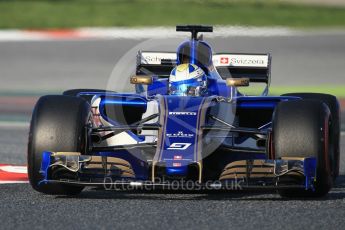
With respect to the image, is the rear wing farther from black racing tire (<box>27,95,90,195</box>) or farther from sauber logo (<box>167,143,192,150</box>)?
sauber logo (<box>167,143,192,150</box>)

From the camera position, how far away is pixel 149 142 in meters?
9.26

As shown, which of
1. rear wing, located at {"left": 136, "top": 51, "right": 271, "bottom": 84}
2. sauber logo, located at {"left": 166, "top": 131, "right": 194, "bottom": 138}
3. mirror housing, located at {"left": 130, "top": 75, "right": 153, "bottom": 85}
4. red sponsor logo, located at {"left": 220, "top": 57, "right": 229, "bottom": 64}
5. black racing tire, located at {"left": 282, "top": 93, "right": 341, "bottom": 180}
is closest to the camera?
sauber logo, located at {"left": 166, "top": 131, "right": 194, "bottom": 138}

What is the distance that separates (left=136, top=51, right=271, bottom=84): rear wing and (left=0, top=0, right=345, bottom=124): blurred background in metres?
5.52

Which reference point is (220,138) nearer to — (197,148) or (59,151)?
(197,148)

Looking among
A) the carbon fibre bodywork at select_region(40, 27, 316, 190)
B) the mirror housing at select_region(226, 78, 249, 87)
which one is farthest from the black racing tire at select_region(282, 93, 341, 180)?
the mirror housing at select_region(226, 78, 249, 87)

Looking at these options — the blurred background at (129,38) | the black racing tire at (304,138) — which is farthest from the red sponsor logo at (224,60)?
the blurred background at (129,38)

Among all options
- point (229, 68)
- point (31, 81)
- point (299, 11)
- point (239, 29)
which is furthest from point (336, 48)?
point (229, 68)

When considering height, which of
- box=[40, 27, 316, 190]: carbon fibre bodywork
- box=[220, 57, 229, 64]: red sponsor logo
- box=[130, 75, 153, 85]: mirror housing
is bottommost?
box=[40, 27, 316, 190]: carbon fibre bodywork

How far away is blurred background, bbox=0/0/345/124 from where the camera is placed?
22406mm

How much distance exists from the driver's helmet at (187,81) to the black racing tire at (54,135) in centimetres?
125

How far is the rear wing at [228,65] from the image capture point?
11883mm

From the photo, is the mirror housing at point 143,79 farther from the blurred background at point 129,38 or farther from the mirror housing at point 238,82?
the blurred background at point 129,38

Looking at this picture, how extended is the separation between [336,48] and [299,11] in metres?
5.54

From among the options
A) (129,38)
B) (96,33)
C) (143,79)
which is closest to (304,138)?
(143,79)
